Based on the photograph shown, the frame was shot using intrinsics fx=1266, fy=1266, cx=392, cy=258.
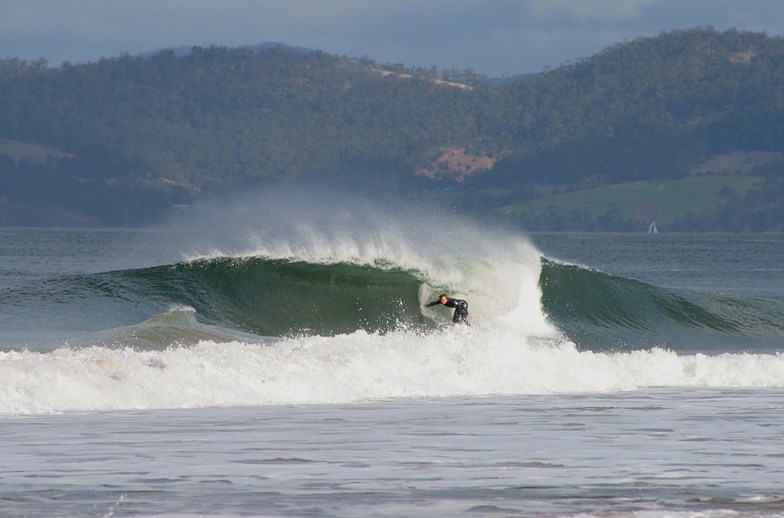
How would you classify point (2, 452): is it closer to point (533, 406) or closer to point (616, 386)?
point (533, 406)

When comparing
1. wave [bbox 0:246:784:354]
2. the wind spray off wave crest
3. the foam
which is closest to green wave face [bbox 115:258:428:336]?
wave [bbox 0:246:784:354]

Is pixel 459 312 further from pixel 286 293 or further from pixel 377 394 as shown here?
pixel 286 293

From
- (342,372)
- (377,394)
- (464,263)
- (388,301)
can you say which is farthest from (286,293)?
(377,394)

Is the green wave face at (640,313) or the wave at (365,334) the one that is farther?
the green wave face at (640,313)

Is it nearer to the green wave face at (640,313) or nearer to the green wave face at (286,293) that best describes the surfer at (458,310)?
the green wave face at (286,293)

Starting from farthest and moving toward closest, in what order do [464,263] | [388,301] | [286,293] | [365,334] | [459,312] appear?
[464,263]
[286,293]
[388,301]
[459,312]
[365,334]

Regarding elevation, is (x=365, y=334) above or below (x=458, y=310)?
below

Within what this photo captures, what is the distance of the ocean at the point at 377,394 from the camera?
10.2m

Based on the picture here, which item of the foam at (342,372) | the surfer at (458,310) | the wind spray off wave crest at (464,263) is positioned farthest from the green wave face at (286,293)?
the foam at (342,372)

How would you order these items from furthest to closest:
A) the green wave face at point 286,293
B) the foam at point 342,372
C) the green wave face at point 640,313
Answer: the green wave face at point 640,313 < the green wave face at point 286,293 < the foam at point 342,372

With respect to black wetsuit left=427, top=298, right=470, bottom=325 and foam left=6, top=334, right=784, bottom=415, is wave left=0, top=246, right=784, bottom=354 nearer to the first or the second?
black wetsuit left=427, top=298, right=470, bottom=325

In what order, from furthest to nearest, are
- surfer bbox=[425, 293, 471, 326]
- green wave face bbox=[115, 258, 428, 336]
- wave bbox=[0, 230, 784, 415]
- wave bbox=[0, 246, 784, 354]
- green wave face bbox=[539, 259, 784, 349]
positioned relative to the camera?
green wave face bbox=[539, 259, 784, 349] → green wave face bbox=[115, 258, 428, 336] → wave bbox=[0, 246, 784, 354] → surfer bbox=[425, 293, 471, 326] → wave bbox=[0, 230, 784, 415]

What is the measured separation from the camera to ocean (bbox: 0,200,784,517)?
10.2 m

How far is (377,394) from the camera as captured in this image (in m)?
17.5
